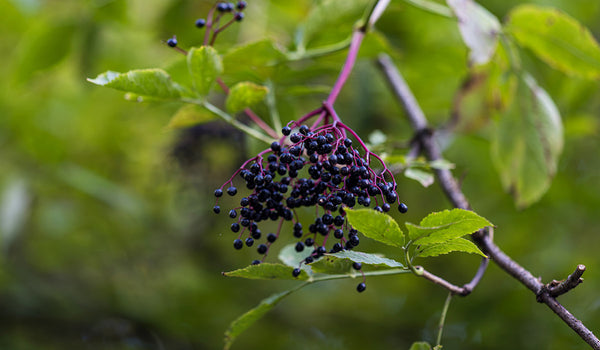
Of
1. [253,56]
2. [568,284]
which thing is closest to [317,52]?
[253,56]

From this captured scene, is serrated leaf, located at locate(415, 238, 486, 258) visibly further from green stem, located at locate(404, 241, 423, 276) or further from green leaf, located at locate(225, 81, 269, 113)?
green leaf, located at locate(225, 81, 269, 113)

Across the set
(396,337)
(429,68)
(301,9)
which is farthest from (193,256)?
(429,68)

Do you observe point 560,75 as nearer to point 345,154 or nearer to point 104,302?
point 345,154

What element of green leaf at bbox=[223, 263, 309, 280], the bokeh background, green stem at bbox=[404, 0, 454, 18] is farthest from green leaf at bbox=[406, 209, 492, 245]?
the bokeh background

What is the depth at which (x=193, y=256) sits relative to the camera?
289 cm

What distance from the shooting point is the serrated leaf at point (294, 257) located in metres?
1.04

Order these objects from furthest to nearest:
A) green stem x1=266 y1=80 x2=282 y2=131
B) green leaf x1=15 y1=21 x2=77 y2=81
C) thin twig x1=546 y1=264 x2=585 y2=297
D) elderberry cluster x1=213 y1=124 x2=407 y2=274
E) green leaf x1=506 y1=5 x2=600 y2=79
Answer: green leaf x1=15 y1=21 x2=77 y2=81 → green leaf x1=506 y1=5 x2=600 y2=79 → green stem x1=266 y1=80 x2=282 y2=131 → elderberry cluster x1=213 y1=124 x2=407 y2=274 → thin twig x1=546 y1=264 x2=585 y2=297

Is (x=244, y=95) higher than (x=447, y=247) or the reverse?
higher

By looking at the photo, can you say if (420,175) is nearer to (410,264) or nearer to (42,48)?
(410,264)

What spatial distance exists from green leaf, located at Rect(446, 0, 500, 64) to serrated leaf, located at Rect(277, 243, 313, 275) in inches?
25.7

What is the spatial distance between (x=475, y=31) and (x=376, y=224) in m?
0.75

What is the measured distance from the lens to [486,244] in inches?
42.5

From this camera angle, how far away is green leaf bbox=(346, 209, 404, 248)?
2.57ft

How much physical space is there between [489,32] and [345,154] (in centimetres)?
66
